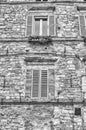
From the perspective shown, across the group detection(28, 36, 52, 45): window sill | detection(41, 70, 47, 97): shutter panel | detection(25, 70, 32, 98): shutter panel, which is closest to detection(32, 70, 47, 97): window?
detection(41, 70, 47, 97): shutter panel

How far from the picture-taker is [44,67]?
15.1 metres

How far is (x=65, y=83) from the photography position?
1448cm

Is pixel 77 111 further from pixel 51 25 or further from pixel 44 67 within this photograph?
pixel 51 25

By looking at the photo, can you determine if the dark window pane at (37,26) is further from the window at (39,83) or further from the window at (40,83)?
the window at (39,83)

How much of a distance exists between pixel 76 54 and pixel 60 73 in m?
1.33

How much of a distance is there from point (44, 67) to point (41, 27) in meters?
2.61

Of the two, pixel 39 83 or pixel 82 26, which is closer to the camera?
pixel 39 83

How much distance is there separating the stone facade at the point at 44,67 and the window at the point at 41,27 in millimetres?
462

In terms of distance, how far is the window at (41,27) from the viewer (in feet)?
54.3

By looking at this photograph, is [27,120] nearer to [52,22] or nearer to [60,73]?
[60,73]

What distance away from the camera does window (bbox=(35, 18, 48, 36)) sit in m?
16.6

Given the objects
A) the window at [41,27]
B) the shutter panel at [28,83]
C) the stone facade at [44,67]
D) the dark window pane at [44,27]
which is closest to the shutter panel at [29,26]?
the stone facade at [44,67]

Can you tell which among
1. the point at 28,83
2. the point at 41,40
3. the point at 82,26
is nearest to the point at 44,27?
the point at 41,40

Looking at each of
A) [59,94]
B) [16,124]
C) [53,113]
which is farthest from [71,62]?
[16,124]
